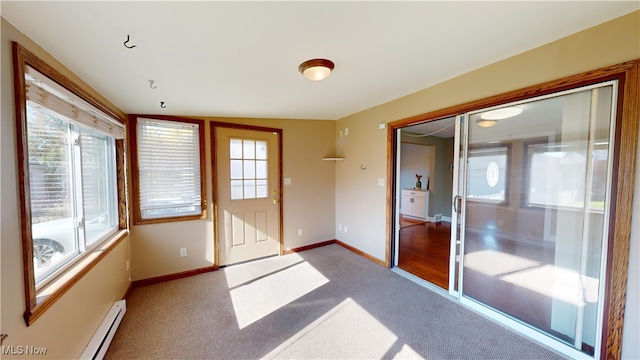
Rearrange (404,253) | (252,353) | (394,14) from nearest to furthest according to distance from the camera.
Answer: (394,14)
(252,353)
(404,253)

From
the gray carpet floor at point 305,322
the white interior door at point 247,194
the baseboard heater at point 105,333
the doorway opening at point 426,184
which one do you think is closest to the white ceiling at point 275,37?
the white interior door at point 247,194

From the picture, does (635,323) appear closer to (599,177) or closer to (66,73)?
(599,177)

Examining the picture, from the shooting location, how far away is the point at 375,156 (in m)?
3.30

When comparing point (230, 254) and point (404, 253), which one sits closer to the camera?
point (230, 254)

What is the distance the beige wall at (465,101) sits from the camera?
55.1 inches

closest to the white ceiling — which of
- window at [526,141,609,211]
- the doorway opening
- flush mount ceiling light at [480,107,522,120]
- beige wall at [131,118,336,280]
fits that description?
flush mount ceiling light at [480,107,522,120]

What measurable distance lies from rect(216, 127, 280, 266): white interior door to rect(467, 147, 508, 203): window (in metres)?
2.59

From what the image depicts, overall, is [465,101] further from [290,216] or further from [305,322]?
[290,216]

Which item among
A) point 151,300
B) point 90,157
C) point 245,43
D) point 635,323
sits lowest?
point 151,300

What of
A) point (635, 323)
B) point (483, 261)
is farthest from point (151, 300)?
point (635, 323)

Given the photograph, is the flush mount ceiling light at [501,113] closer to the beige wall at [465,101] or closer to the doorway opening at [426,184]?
the beige wall at [465,101]

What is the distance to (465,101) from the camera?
221cm

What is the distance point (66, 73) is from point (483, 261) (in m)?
3.79

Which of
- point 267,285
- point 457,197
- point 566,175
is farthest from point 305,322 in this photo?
point 566,175
